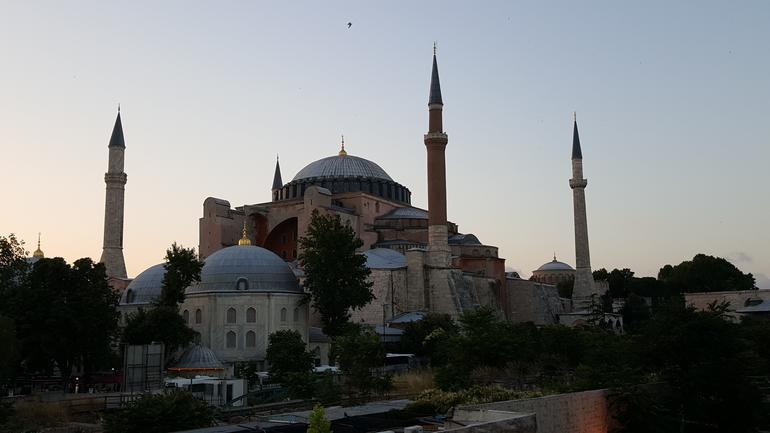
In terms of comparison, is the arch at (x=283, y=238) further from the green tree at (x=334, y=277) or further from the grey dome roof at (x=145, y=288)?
the green tree at (x=334, y=277)

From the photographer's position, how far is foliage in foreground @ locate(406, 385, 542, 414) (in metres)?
13.0

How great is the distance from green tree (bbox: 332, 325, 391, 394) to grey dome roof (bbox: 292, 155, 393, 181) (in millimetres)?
23321

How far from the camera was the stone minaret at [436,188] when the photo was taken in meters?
34.1

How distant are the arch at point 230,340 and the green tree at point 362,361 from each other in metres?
6.20

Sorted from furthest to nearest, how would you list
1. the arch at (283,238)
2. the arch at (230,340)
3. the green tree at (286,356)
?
1. the arch at (283,238)
2. the arch at (230,340)
3. the green tree at (286,356)

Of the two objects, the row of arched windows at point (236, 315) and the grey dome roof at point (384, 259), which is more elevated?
the grey dome roof at point (384, 259)

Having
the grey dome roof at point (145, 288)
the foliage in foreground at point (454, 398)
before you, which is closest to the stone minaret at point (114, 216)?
the grey dome roof at point (145, 288)

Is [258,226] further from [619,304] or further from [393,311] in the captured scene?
[619,304]

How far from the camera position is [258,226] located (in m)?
41.9

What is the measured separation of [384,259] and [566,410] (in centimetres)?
2319

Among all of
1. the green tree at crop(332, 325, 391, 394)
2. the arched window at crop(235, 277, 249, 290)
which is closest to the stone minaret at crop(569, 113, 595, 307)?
the arched window at crop(235, 277, 249, 290)

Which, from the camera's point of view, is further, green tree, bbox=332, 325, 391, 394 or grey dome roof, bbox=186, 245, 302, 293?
grey dome roof, bbox=186, 245, 302, 293

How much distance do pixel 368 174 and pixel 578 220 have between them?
486 inches

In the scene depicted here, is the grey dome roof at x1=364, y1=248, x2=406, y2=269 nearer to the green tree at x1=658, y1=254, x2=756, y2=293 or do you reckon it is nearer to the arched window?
the arched window
